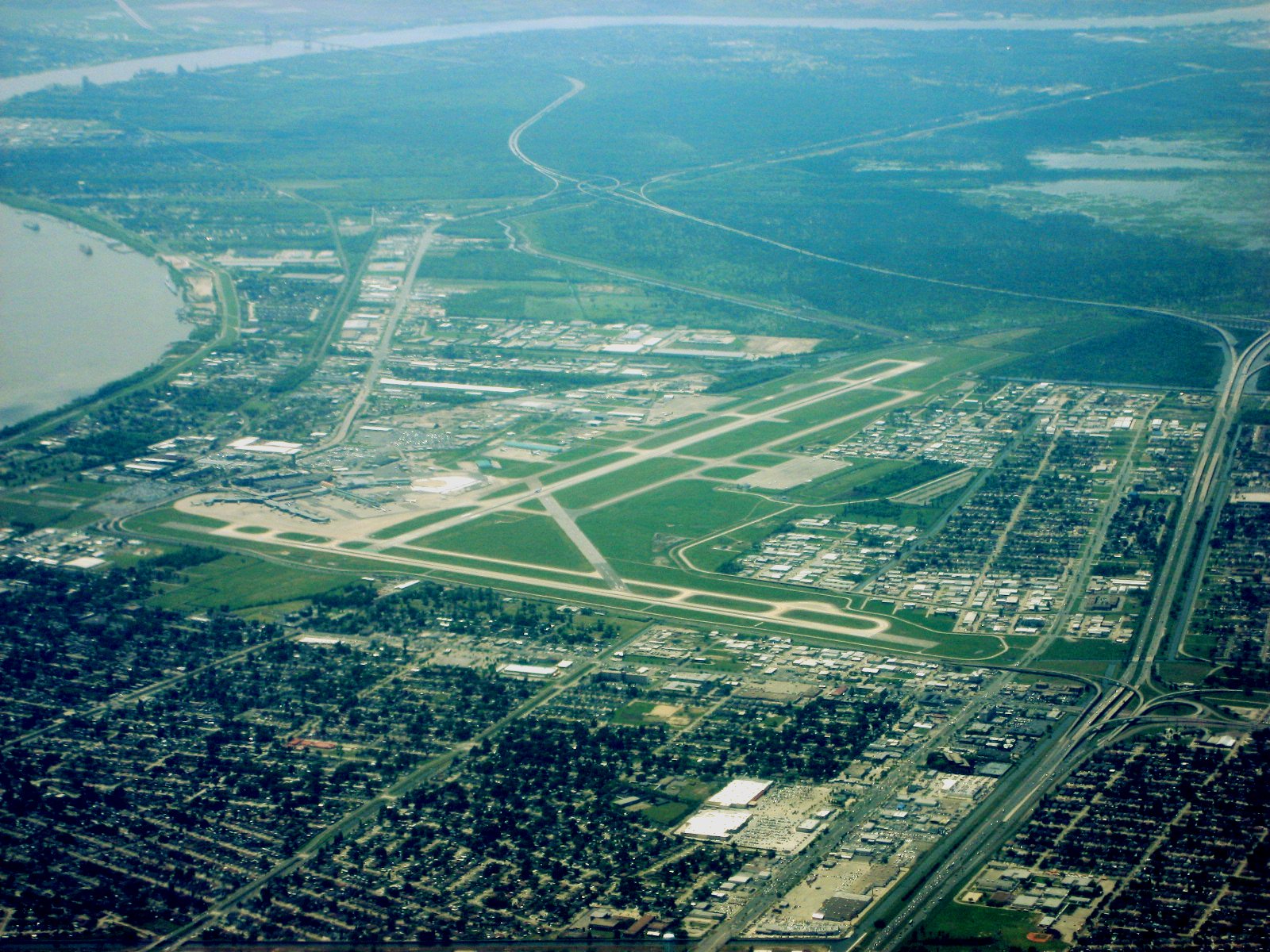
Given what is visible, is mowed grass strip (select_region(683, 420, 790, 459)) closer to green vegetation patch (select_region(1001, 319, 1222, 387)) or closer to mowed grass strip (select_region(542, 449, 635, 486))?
mowed grass strip (select_region(542, 449, 635, 486))

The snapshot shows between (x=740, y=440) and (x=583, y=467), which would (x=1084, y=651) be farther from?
(x=583, y=467)

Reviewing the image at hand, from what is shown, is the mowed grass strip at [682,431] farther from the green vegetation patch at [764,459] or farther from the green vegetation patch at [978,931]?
the green vegetation patch at [978,931]

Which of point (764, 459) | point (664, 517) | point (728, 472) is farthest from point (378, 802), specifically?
point (764, 459)

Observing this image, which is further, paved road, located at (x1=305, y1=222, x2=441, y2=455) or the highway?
paved road, located at (x1=305, y1=222, x2=441, y2=455)

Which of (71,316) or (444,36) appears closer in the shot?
(71,316)

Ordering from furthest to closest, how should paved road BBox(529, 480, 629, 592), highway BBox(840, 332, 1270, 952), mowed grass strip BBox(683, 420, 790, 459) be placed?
1. mowed grass strip BBox(683, 420, 790, 459)
2. paved road BBox(529, 480, 629, 592)
3. highway BBox(840, 332, 1270, 952)

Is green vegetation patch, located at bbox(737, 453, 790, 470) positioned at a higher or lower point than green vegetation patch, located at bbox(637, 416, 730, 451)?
lower

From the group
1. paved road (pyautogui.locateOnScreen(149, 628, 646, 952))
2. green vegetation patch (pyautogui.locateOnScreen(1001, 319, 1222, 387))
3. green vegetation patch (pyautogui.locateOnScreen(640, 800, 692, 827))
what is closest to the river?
paved road (pyautogui.locateOnScreen(149, 628, 646, 952))
